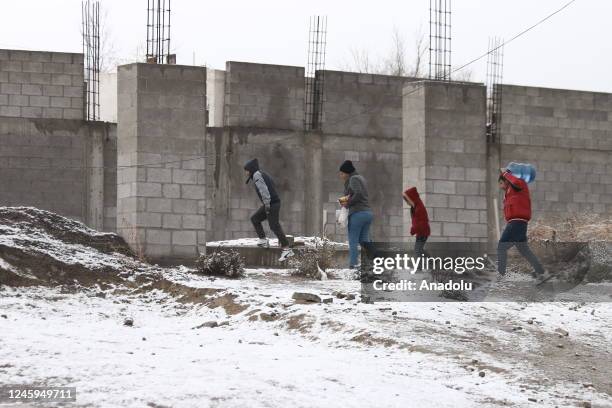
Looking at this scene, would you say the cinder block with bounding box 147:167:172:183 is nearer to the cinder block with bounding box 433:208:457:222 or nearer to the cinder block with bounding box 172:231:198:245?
the cinder block with bounding box 172:231:198:245

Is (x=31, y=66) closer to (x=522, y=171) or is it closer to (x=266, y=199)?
(x=266, y=199)

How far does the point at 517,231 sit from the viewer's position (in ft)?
37.1

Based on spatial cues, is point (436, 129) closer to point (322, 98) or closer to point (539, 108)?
point (322, 98)

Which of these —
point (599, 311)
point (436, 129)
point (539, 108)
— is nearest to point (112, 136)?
point (436, 129)

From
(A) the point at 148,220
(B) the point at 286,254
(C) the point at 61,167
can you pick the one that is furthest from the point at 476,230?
(C) the point at 61,167

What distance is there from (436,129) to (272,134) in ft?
18.5

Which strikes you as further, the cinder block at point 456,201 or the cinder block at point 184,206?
the cinder block at point 456,201

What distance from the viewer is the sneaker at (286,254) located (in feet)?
45.8

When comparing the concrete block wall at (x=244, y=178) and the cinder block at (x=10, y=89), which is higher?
the cinder block at (x=10, y=89)

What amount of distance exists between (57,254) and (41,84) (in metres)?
7.54

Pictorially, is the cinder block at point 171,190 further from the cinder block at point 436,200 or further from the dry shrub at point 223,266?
the cinder block at point 436,200

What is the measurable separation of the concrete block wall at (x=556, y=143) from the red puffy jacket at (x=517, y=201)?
31.4 feet

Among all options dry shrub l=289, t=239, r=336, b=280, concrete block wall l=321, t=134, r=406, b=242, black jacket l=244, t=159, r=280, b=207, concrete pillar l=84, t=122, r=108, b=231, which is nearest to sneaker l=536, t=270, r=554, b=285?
dry shrub l=289, t=239, r=336, b=280

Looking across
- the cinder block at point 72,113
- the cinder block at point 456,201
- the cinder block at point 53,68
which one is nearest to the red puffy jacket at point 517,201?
the cinder block at point 456,201
